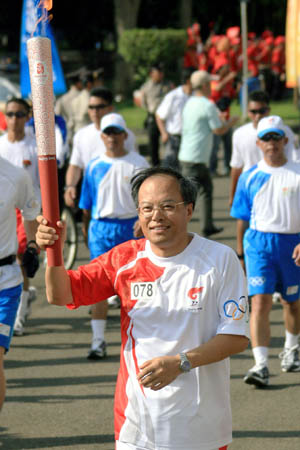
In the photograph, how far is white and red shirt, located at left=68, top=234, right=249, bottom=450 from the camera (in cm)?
352

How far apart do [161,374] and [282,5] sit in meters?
43.9

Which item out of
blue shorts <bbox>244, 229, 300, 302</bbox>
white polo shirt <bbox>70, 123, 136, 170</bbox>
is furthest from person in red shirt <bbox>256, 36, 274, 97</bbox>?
blue shorts <bbox>244, 229, 300, 302</bbox>

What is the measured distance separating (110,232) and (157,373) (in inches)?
162

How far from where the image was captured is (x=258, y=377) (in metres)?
6.35

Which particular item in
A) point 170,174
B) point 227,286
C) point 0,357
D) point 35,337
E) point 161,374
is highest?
point 170,174

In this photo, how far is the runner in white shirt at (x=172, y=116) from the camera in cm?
1373

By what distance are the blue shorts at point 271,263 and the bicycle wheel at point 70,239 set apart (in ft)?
13.3

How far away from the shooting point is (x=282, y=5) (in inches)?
1774

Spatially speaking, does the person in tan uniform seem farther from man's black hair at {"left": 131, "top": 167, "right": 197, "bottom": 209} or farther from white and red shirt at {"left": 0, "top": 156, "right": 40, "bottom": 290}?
man's black hair at {"left": 131, "top": 167, "right": 197, "bottom": 209}

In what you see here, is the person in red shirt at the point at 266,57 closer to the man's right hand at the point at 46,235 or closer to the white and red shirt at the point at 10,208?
the white and red shirt at the point at 10,208

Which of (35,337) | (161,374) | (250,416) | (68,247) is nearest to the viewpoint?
(161,374)

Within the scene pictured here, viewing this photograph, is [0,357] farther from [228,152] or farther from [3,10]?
[3,10]

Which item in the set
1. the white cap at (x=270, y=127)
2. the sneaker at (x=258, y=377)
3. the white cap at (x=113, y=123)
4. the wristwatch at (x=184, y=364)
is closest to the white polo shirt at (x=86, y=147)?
the white cap at (x=113, y=123)

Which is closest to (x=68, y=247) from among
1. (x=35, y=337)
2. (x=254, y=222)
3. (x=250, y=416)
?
(x=35, y=337)
